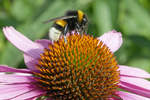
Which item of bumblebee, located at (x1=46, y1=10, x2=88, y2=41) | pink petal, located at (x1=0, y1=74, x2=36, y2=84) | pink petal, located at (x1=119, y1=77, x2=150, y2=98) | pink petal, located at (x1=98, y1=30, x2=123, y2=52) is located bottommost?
pink petal, located at (x1=119, y1=77, x2=150, y2=98)

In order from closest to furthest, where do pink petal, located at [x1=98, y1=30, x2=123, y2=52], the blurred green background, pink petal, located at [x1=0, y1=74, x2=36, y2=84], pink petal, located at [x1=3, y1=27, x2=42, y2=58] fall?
pink petal, located at [x1=0, y1=74, x2=36, y2=84] → pink petal, located at [x1=3, y1=27, x2=42, y2=58] → pink petal, located at [x1=98, y1=30, x2=123, y2=52] → the blurred green background

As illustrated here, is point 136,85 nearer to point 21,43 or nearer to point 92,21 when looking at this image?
point 21,43

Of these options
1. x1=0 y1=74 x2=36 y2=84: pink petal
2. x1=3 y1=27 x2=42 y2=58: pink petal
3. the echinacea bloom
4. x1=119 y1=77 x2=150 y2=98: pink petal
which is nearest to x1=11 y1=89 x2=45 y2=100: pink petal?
the echinacea bloom

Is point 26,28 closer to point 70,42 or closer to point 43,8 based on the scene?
point 43,8

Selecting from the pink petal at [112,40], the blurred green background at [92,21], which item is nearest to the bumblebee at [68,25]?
the pink petal at [112,40]

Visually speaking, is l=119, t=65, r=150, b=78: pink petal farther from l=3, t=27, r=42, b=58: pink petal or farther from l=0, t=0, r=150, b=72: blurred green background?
l=0, t=0, r=150, b=72: blurred green background

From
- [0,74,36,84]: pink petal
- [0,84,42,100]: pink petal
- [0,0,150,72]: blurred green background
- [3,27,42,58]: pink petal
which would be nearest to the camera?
[0,84,42,100]: pink petal

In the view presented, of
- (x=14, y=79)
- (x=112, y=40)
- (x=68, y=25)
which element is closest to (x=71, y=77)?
(x=14, y=79)

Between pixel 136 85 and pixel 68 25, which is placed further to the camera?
pixel 68 25

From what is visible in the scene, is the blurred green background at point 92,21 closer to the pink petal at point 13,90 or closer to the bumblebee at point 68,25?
the bumblebee at point 68,25
